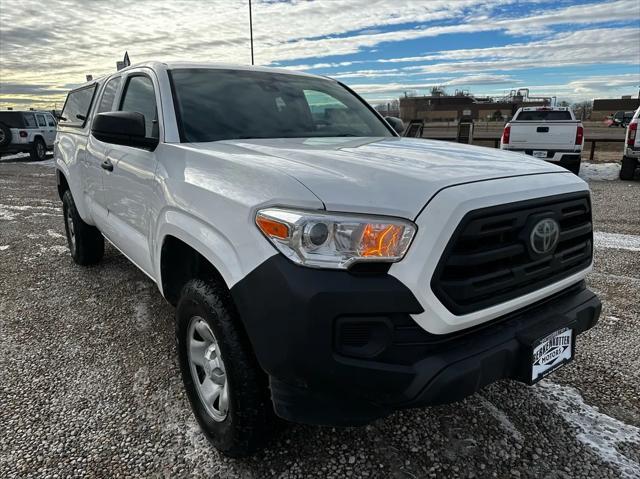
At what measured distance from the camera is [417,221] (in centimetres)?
174

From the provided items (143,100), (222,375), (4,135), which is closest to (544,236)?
(222,375)

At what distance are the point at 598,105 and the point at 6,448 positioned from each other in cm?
8777

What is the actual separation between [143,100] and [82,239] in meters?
2.21

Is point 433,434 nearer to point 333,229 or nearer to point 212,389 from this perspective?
point 212,389

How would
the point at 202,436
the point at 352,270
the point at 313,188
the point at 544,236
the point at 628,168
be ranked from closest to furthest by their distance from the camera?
the point at 352,270 < the point at 313,188 < the point at 544,236 < the point at 202,436 < the point at 628,168

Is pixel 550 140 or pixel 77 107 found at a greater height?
pixel 77 107

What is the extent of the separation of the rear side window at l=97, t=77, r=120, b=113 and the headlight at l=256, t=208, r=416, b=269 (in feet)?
9.27

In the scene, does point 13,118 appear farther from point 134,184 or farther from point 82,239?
point 134,184

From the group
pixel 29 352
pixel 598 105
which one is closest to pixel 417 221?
pixel 29 352

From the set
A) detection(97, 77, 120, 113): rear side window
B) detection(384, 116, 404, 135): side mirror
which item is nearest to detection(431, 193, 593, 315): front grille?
detection(384, 116, 404, 135): side mirror

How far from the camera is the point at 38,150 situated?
1844 cm

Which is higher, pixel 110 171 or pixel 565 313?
pixel 110 171

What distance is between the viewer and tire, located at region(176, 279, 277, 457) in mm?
1979

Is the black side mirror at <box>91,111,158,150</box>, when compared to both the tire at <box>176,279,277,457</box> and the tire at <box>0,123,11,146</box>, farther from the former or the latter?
the tire at <box>0,123,11,146</box>
